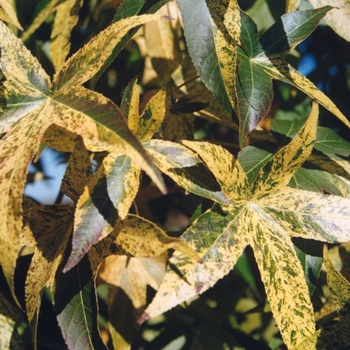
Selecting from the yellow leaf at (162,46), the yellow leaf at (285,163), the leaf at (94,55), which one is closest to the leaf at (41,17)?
the yellow leaf at (162,46)

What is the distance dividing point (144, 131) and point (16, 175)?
6.9 inches

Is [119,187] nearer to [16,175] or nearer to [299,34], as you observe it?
[16,175]

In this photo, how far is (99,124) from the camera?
0.48 meters

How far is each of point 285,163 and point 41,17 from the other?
530mm

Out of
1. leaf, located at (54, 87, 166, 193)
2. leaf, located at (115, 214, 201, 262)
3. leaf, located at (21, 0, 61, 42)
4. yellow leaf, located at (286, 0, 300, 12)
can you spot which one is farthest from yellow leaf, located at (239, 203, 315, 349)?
leaf, located at (21, 0, 61, 42)

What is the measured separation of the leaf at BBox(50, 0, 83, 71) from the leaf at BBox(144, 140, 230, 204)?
1.11 ft

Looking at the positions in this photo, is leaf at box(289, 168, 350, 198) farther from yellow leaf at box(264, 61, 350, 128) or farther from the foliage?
yellow leaf at box(264, 61, 350, 128)

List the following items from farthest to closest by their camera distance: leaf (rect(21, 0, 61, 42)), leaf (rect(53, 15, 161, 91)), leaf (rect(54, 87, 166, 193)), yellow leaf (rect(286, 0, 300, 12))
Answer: leaf (rect(21, 0, 61, 42))
yellow leaf (rect(286, 0, 300, 12))
leaf (rect(53, 15, 161, 91))
leaf (rect(54, 87, 166, 193))

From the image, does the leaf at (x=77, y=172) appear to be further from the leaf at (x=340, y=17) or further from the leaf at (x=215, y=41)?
the leaf at (x=340, y=17)

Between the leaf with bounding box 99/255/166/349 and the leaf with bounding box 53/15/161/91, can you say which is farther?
the leaf with bounding box 99/255/166/349

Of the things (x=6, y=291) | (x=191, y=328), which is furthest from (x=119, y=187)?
(x=191, y=328)

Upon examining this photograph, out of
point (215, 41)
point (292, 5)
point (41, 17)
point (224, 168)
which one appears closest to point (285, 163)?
point (224, 168)

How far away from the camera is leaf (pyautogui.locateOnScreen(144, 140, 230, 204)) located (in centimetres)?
57

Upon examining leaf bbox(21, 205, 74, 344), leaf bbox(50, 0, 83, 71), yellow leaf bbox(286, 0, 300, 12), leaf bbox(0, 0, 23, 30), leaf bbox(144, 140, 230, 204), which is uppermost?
leaf bbox(0, 0, 23, 30)
